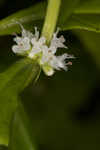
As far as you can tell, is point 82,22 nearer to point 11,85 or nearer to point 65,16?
point 65,16

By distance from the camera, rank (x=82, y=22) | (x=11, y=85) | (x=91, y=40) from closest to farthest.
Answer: (x=11, y=85), (x=82, y=22), (x=91, y=40)

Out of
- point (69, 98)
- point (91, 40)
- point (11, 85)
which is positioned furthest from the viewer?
point (69, 98)

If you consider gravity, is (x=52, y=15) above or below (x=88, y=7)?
below

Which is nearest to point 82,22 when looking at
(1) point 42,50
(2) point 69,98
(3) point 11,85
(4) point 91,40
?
(1) point 42,50

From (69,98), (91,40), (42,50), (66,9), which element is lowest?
(42,50)

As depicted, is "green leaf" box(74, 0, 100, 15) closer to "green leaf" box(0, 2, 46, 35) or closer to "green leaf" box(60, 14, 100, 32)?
"green leaf" box(60, 14, 100, 32)

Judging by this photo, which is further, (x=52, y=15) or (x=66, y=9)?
(x=66, y=9)

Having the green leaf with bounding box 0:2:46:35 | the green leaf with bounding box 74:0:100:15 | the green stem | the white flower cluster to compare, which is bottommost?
the white flower cluster

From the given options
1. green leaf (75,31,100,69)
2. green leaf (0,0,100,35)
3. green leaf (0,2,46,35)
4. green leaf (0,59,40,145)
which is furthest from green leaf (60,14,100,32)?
green leaf (75,31,100,69)
